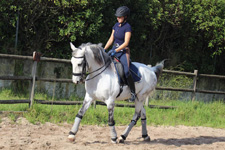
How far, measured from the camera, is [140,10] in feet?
45.0

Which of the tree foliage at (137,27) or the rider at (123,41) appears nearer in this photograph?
the rider at (123,41)

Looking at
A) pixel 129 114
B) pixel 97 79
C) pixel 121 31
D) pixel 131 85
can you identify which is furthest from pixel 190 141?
A: pixel 121 31

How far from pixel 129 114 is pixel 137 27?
5.35m

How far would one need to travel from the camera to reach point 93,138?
23.3 ft

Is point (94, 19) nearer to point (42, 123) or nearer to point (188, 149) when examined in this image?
point (42, 123)

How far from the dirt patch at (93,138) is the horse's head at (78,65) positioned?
4.20ft

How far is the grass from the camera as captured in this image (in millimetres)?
8414

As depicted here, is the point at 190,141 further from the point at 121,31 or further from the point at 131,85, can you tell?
the point at 121,31

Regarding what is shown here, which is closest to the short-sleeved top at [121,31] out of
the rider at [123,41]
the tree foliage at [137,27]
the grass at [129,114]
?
the rider at [123,41]

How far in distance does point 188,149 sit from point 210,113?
178 inches

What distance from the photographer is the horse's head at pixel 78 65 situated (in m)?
5.93

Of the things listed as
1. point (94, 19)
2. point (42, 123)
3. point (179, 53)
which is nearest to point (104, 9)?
point (94, 19)

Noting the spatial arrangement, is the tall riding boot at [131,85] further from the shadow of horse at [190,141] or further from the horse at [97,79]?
the shadow of horse at [190,141]

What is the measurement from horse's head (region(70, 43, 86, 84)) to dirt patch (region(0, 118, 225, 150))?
1281 millimetres
